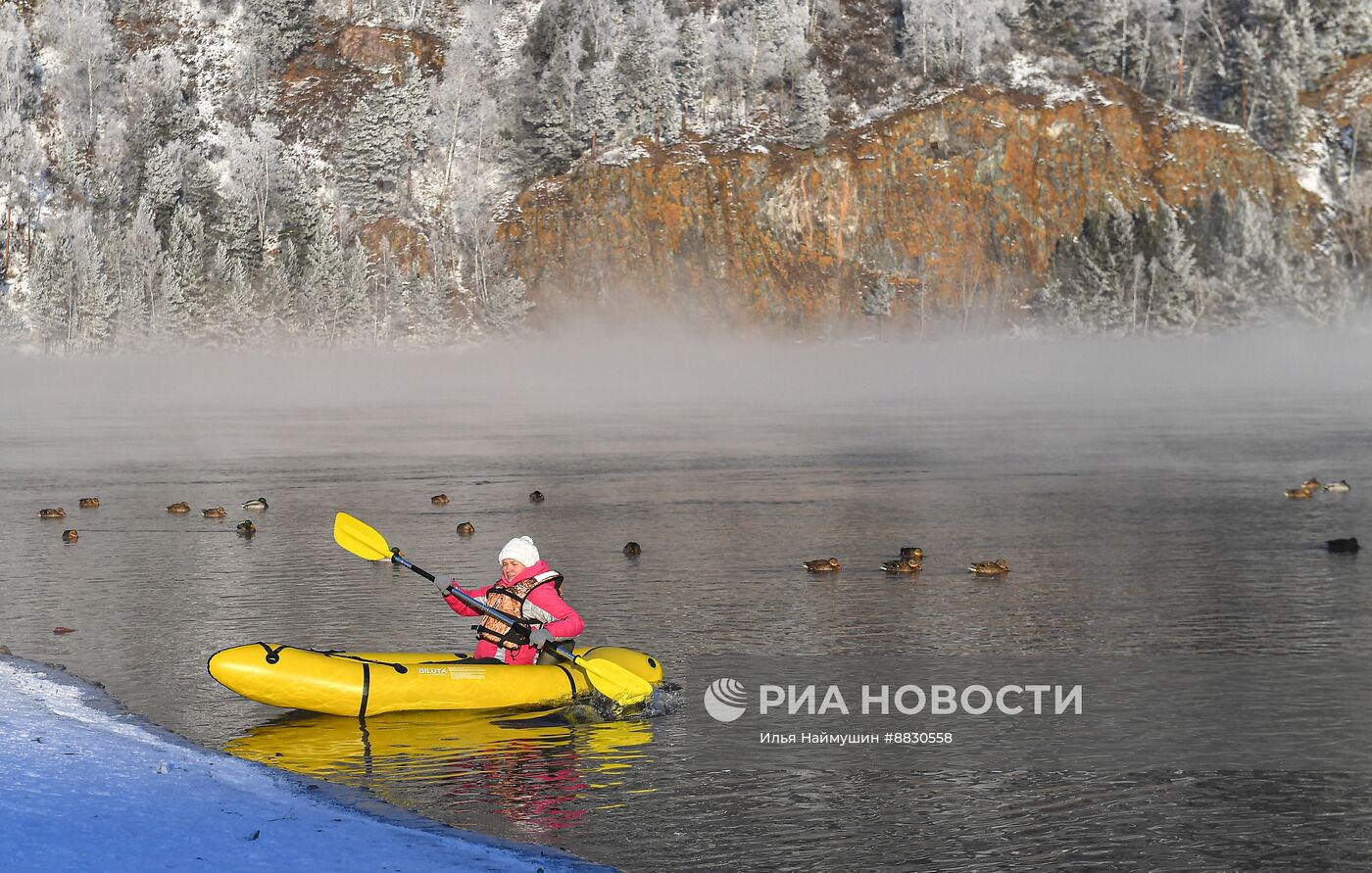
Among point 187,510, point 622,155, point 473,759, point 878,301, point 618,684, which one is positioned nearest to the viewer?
point 473,759

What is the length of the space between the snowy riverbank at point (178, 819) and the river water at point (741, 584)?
43.0 inches

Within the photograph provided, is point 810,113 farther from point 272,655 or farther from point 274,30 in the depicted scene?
point 272,655

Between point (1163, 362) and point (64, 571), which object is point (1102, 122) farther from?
point (64, 571)

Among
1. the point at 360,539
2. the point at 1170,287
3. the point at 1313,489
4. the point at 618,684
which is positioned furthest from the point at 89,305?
the point at 618,684

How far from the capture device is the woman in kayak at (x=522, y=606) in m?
20.2

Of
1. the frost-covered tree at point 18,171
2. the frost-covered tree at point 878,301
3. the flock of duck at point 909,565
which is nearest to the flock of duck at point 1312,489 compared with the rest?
the flock of duck at point 909,565

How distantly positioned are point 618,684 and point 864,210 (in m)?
140

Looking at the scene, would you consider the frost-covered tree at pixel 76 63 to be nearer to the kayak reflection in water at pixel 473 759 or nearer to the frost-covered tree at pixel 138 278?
the frost-covered tree at pixel 138 278

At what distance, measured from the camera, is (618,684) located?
766 inches

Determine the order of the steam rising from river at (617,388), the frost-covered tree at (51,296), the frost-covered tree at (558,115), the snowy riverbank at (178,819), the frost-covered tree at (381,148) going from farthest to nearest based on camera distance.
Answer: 1. the frost-covered tree at (381,148)
2. the frost-covered tree at (558,115)
3. the frost-covered tree at (51,296)
4. the steam rising from river at (617,388)
5. the snowy riverbank at (178,819)

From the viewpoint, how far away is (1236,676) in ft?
68.9

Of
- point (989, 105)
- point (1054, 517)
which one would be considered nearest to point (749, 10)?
point (989, 105)

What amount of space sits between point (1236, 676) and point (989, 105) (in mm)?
143720

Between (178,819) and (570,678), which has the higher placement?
(570,678)
